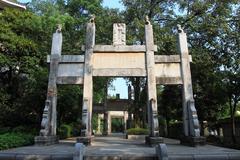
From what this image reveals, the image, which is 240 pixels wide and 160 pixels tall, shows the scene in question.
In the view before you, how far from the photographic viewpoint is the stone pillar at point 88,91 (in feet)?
45.4

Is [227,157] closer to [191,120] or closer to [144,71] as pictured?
[191,120]

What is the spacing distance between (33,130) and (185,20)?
48.6 ft

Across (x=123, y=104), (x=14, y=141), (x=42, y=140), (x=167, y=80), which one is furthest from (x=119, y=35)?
(x=123, y=104)

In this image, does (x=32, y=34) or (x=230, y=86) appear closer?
(x=230, y=86)

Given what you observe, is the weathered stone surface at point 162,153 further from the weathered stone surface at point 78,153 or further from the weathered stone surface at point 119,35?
the weathered stone surface at point 119,35

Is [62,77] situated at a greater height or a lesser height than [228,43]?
lesser

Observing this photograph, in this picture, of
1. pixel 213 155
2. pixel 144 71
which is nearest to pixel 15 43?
pixel 144 71

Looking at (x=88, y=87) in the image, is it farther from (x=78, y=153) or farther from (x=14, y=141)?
(x=78, y=153)

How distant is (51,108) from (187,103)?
694 centimetres

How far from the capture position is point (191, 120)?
14.2 m

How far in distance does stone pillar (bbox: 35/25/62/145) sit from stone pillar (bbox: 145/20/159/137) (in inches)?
189

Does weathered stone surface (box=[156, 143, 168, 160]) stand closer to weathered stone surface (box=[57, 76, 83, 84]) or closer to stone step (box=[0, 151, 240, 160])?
stone step (box=[0, 151, 240, 160])

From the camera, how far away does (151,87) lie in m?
14.9

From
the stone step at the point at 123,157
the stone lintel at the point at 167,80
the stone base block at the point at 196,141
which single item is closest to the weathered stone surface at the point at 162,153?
the stone step at the point at 123,157
